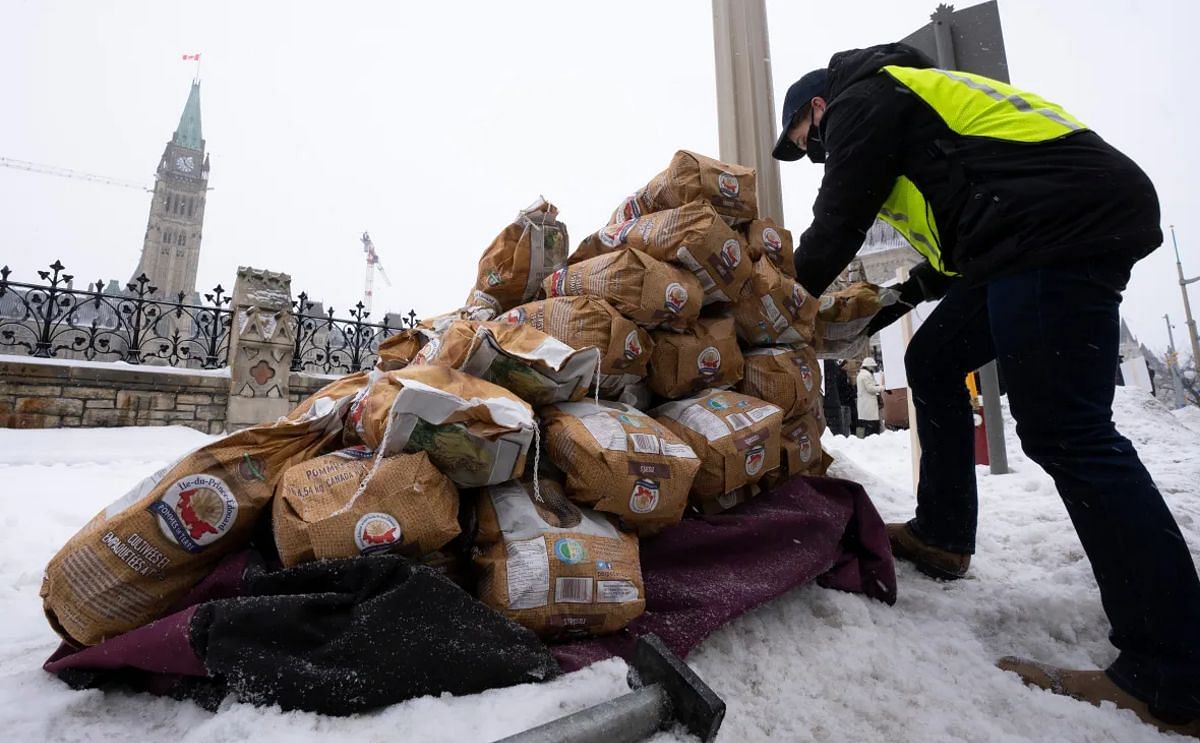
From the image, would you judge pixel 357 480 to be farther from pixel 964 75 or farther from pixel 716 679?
pixel 964 75

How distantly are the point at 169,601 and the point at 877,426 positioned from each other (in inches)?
408

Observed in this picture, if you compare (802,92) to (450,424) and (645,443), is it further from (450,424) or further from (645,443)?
(450,424)

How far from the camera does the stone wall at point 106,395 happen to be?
5.12 m

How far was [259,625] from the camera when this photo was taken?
94 cm

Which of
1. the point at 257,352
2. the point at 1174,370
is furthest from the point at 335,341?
the point at 1174,370

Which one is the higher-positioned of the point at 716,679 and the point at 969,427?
the point at 969,427

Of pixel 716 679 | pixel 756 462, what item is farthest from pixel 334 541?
pixel 756 462

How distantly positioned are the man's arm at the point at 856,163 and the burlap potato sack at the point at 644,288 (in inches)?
18.4

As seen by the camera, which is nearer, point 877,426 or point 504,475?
point 504,475

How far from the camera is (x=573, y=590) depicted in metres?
1.17

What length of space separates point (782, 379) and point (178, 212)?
268 feet

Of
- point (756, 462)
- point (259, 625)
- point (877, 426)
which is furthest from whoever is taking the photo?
point (877, 426)

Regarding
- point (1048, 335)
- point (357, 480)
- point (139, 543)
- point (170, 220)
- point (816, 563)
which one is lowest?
point (816, 563)

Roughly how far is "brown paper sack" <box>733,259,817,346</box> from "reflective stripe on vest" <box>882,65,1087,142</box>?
2.19 feet
